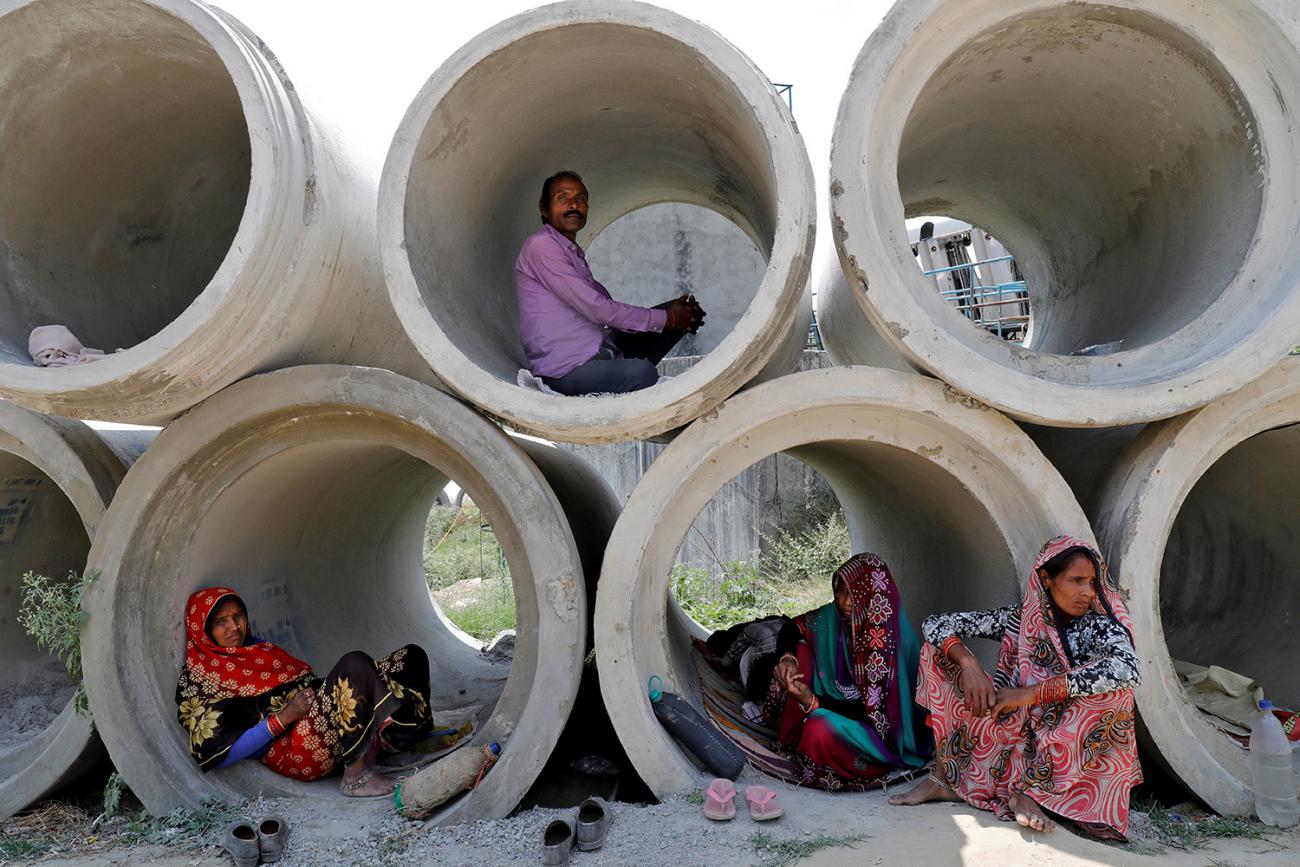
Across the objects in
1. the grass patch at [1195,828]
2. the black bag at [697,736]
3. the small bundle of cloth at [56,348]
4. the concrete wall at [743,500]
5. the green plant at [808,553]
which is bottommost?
the grass patch at [1195,828]

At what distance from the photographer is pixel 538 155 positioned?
4867mm

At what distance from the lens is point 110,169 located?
435 cm

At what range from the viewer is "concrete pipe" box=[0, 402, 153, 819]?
13.1 feet

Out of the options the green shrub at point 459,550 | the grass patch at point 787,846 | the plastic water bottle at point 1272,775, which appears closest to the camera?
the grass patch at point 787,846

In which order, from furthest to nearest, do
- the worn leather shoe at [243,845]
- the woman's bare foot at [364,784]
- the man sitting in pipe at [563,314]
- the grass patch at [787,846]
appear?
the man sitting in pipe at [563,314], the woman's bare foot at [364,784], the worn leather shoe at [243,845], the grass patch at [787,846]

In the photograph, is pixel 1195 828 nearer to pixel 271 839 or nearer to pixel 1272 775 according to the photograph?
pixel 1272 775

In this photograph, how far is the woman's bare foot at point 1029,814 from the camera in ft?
10.2

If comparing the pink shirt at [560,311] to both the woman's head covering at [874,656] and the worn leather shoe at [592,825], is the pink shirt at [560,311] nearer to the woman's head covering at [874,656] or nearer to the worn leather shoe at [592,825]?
the woman's head covering at [874,656]

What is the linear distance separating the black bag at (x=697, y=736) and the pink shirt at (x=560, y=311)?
1445mm

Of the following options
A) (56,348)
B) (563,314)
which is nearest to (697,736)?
(563,314)

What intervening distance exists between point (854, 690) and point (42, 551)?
14.9ft

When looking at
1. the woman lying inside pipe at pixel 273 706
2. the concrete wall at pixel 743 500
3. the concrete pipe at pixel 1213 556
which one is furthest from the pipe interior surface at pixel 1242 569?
the concrete wall at pixel 743 500

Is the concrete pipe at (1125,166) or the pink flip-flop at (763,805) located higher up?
the concrete pipe at (1125,166)

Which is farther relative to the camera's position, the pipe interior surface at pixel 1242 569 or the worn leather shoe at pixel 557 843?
the pipe interior surface at pixel 1242 569
